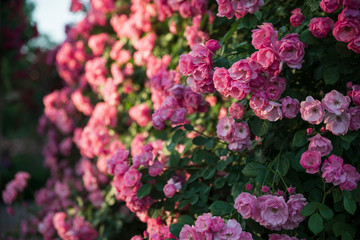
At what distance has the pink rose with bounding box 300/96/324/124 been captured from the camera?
133 centimetres

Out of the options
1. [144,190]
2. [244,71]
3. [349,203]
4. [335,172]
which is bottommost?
[349,203]

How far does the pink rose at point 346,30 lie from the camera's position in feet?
4.28

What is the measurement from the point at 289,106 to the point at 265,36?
0.28 m

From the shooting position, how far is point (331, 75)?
150 centimetres

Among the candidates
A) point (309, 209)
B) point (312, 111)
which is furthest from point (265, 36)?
point (309, 209)

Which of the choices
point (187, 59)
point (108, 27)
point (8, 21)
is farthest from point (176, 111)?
point (8, 21)

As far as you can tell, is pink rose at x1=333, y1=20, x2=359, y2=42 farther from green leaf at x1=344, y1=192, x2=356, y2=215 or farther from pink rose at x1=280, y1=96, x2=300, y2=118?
green leaf at x1=344, y1=192, x2=356, y2=215

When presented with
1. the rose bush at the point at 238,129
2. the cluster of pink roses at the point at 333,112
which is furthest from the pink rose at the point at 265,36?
the cluster of pink roses at the point at 333,112

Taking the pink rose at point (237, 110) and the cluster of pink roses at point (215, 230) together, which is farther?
the pink rose at point (237, 110)

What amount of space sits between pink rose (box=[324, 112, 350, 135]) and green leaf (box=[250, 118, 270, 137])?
0.73 ft

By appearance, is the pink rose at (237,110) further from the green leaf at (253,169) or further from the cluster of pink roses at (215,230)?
the cluster of pink roses at (215,230)

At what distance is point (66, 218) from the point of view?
9.61 feet

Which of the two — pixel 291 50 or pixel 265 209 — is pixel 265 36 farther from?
pixel 265 209

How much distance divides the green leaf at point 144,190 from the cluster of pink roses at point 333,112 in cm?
79
